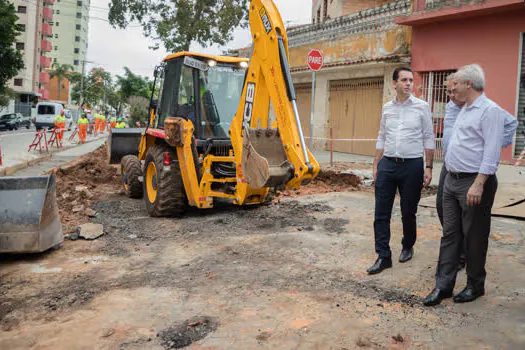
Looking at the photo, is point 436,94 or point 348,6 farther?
point 348,6

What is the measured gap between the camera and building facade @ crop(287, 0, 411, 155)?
1616cm

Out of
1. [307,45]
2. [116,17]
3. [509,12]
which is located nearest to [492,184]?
[509,12]

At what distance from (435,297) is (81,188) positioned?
8003 millimetres

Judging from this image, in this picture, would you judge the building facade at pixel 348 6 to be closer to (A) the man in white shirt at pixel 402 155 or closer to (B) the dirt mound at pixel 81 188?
(B) the dirt mound at pixel 81 188

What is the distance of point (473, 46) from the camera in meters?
14.1

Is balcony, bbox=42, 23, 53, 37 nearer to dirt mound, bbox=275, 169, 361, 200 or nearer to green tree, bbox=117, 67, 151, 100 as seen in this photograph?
green tree, bbox=117, 67, 151, 100

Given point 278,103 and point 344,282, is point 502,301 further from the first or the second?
point 278,103

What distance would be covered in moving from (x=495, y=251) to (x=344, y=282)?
199 centimetres

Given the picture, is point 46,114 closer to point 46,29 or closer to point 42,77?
point 42,77

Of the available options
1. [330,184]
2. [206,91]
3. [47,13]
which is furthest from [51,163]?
[47,13]

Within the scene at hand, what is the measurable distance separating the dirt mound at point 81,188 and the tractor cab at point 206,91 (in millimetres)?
2095

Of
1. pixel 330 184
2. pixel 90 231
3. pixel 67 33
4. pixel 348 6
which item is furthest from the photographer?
pixel 67 33

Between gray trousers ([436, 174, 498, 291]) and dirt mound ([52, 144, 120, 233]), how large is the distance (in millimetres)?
4882

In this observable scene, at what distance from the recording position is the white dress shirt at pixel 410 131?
15.9 feet
